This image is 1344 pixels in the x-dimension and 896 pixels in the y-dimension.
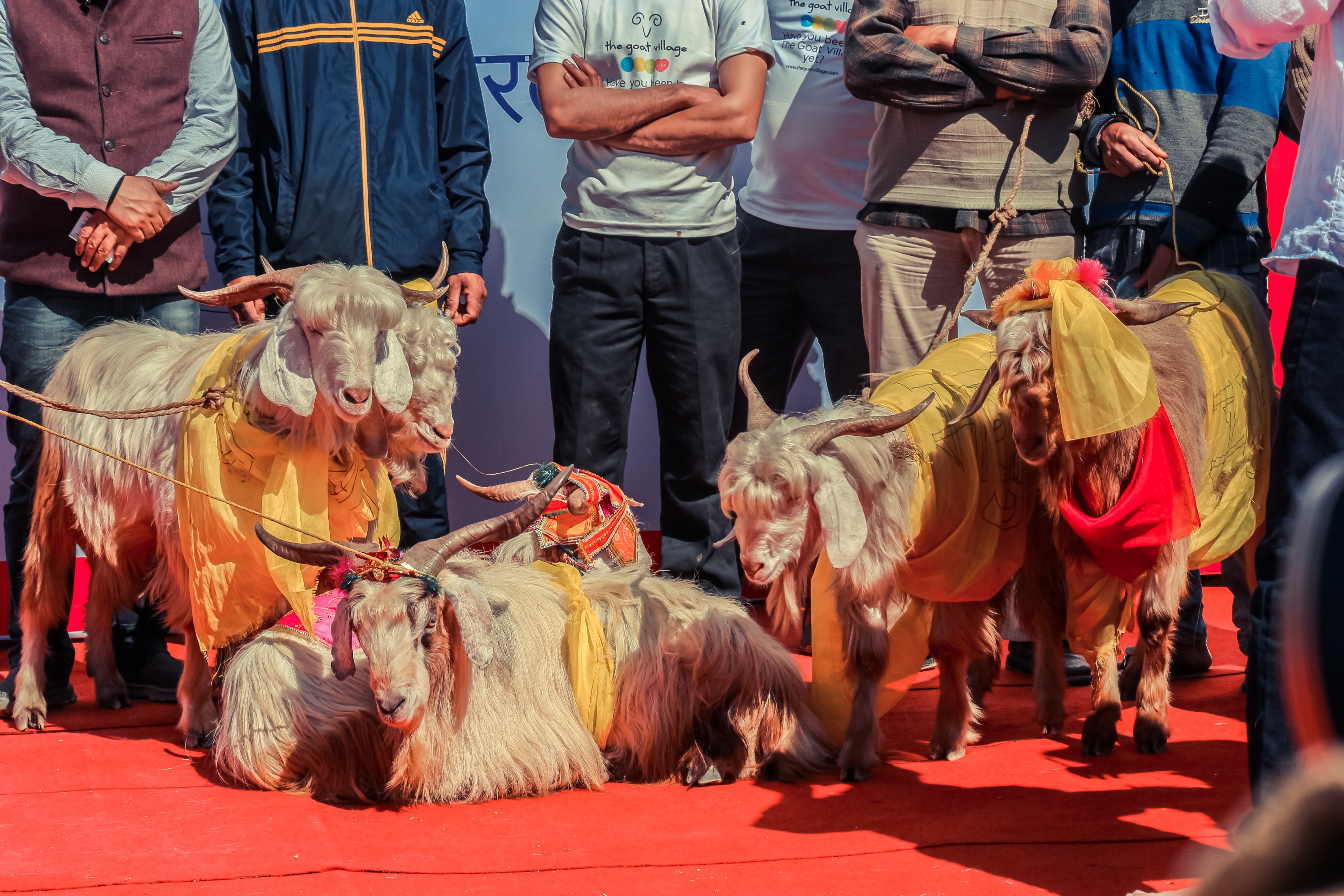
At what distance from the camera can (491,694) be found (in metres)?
3.82

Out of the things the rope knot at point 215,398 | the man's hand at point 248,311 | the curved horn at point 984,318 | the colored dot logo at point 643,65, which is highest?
the colored dot logo at point 643,65

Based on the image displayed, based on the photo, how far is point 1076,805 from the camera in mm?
3584

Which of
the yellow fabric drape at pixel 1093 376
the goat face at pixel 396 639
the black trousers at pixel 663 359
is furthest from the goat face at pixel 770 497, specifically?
the black trousers at pixel 663 359

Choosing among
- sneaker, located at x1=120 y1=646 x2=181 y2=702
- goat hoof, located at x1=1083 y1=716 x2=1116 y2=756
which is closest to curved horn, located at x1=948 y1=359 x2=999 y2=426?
goat hoof, located at x1=1083 y1=716 x2=1116 y2=756

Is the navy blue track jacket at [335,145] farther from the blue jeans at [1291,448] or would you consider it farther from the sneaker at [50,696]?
the blue jeans at [1291,448]

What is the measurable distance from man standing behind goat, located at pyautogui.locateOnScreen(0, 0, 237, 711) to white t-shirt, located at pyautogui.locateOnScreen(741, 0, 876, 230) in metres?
2.30

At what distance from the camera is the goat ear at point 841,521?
3.57m

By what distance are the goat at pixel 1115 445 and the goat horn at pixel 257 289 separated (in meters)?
2.18

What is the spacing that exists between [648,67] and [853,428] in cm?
206

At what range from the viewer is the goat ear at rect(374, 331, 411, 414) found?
3.84 meters

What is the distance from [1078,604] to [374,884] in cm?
231

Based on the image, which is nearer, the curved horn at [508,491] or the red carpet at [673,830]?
the red carpet at [673,830]

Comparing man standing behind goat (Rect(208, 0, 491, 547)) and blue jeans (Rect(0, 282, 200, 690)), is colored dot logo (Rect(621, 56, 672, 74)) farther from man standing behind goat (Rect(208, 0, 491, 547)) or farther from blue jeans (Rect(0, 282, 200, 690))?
blue jeans (Rect(0, 282, 200, 690))

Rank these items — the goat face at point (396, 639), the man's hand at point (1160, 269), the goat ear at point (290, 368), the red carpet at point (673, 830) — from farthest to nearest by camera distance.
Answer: the man's hand at point (1160, 269), the goat ear at point (290, 368), the goat face at point (396, 639), the red carpet at point (673, 830)
